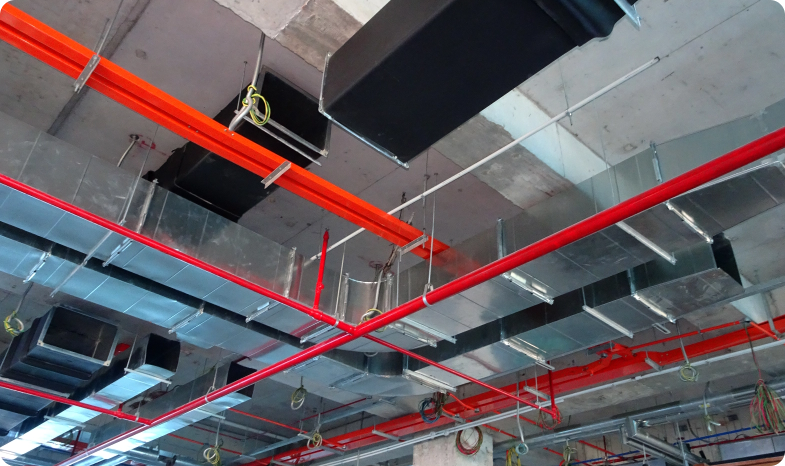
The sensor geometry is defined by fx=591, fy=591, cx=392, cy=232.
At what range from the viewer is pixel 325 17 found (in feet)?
9.81

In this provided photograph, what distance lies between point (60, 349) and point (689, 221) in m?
5.21

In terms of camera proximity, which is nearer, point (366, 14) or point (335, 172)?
point (366, 14)

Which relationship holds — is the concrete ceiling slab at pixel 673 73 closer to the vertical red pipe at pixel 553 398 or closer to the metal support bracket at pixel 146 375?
the vertical red pipe at pixel 553 398

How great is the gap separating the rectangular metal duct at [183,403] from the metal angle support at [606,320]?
3.57 meters

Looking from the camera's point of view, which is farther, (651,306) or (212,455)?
(212,455)

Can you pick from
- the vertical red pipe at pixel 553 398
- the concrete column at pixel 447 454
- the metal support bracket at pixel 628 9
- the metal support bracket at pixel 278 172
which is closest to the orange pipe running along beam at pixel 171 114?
the metal support bracket at pixel 278 172

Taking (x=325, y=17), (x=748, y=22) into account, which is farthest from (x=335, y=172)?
(x=748, y=22)

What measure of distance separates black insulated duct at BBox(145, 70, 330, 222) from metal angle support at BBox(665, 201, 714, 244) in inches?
80.8

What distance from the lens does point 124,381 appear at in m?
5.89

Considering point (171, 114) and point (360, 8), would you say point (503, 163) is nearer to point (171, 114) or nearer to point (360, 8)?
point (360, 8)

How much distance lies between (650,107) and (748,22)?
743mm

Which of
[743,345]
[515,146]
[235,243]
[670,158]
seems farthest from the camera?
[743,345]

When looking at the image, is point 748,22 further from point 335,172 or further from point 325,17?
point 335,172

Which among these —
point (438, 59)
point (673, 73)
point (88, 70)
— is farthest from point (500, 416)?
point (88, 70)
